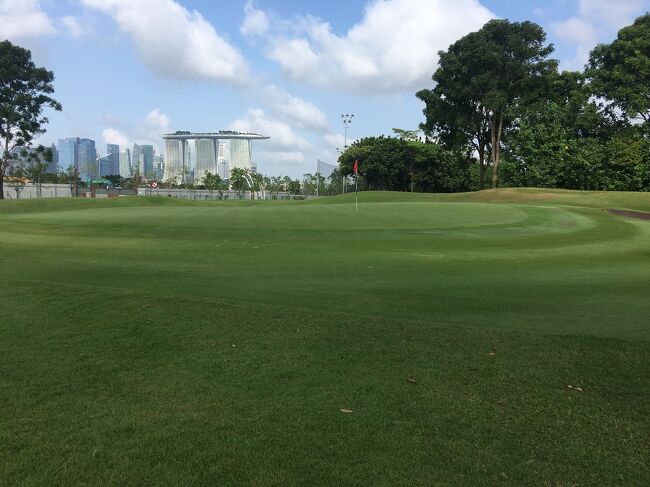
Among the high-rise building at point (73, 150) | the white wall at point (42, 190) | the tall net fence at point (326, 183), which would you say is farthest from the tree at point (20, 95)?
the high-rise building at point (73, 150)

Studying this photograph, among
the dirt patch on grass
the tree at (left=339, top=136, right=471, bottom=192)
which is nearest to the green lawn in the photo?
the dirt patch on grass

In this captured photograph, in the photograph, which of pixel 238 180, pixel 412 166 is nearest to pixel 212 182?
pixel 238 180

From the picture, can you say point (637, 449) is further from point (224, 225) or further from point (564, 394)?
point (224, 225)

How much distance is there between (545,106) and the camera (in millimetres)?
53156

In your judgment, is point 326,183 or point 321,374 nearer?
point 321,374

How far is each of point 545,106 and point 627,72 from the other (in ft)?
26.5

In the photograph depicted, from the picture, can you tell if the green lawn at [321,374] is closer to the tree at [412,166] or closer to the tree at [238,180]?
the tree at [412,166]

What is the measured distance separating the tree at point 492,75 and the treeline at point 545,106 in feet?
0.35

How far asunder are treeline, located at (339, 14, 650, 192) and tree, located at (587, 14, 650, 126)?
0.31 ft

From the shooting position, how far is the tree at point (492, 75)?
5094 centimetres

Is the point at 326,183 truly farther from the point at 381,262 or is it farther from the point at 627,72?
the point at 381,262

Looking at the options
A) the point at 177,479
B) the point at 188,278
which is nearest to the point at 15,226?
the point at 188,278

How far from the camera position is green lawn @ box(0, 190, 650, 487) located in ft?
11.4

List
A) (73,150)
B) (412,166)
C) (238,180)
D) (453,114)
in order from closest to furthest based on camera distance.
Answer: (453,114) → (412,166) → (238,180) → (73,150)
